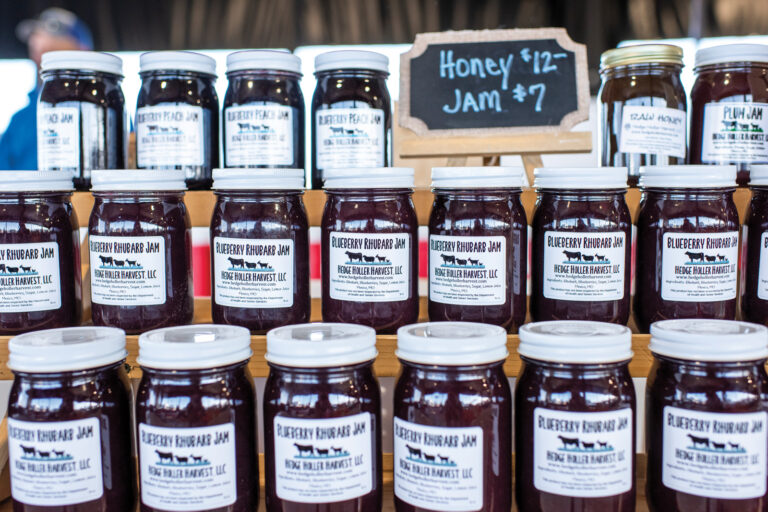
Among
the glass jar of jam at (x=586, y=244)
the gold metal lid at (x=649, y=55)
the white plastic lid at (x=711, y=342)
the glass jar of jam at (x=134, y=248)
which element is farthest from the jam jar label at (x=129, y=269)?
the gold metal lid at (x=649, y=55)

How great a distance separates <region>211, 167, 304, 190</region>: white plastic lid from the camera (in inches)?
40.3

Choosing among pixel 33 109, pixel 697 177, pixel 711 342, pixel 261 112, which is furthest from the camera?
pixel 33 109

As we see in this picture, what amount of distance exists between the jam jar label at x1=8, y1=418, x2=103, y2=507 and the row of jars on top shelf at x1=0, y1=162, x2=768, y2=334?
0.60 ft

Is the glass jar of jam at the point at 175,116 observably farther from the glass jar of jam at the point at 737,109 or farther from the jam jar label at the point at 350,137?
the glass jar of jam at the point at 737,109

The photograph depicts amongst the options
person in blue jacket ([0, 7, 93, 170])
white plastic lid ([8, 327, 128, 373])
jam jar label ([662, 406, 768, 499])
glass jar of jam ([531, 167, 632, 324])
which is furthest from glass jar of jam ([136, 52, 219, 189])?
person in blue jacket ([0, 7, 93, 170])

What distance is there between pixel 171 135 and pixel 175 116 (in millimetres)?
31

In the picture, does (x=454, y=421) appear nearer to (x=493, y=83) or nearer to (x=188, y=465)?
(x=188, y=465)

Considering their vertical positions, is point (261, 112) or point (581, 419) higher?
point (261, 112)

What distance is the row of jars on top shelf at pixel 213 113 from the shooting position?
45.1 inches

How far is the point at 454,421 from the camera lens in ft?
2.93

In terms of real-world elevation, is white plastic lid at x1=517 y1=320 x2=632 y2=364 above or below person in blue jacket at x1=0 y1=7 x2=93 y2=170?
below

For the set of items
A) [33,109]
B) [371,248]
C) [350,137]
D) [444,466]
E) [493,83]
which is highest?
[33,109]

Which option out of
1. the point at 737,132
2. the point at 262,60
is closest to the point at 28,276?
the point at 262,60

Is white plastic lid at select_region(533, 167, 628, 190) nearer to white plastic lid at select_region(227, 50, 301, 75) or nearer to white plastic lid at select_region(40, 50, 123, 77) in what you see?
white plastic lid at select_region(227, 50, 301, 75)
